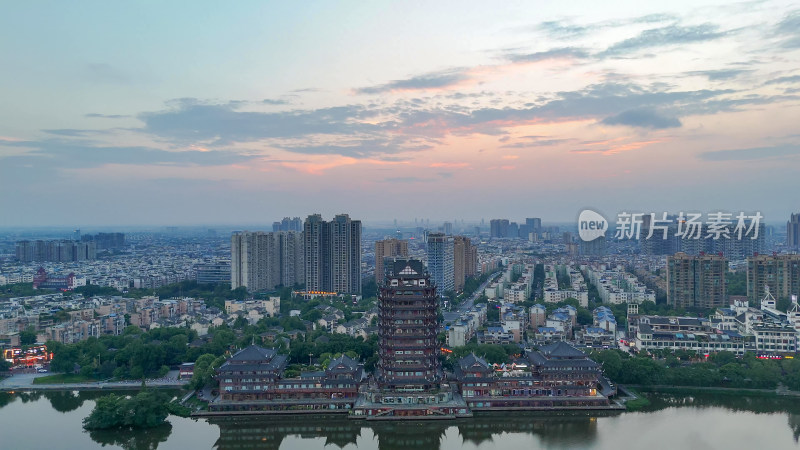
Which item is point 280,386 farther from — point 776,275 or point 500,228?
point 500,228

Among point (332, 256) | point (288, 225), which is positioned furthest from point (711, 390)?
point (288, 225)

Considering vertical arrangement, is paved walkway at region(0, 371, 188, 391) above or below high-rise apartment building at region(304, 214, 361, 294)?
below

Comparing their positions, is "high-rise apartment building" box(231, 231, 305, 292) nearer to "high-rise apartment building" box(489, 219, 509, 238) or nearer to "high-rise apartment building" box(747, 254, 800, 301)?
"high-rise apartment building" box(747, 254, 800, 301)

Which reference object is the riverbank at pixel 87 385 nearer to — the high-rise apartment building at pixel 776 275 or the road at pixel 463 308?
the road at pixel 463 308

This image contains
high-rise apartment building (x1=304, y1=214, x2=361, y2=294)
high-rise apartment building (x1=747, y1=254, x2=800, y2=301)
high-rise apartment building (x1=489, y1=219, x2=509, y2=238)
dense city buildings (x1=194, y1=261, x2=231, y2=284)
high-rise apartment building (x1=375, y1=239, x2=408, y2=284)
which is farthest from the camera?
high-rise apartment building (x1=489, y1=219, x2=509, y2=238)

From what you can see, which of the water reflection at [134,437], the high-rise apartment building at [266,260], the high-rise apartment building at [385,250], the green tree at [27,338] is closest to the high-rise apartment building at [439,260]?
the high-rise apartment building at [385,250]

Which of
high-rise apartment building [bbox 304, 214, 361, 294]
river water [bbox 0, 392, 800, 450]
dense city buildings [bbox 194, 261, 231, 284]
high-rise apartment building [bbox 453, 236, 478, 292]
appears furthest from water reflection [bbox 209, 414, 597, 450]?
dense city buildings [bbox 194, 261, 231, 284]
